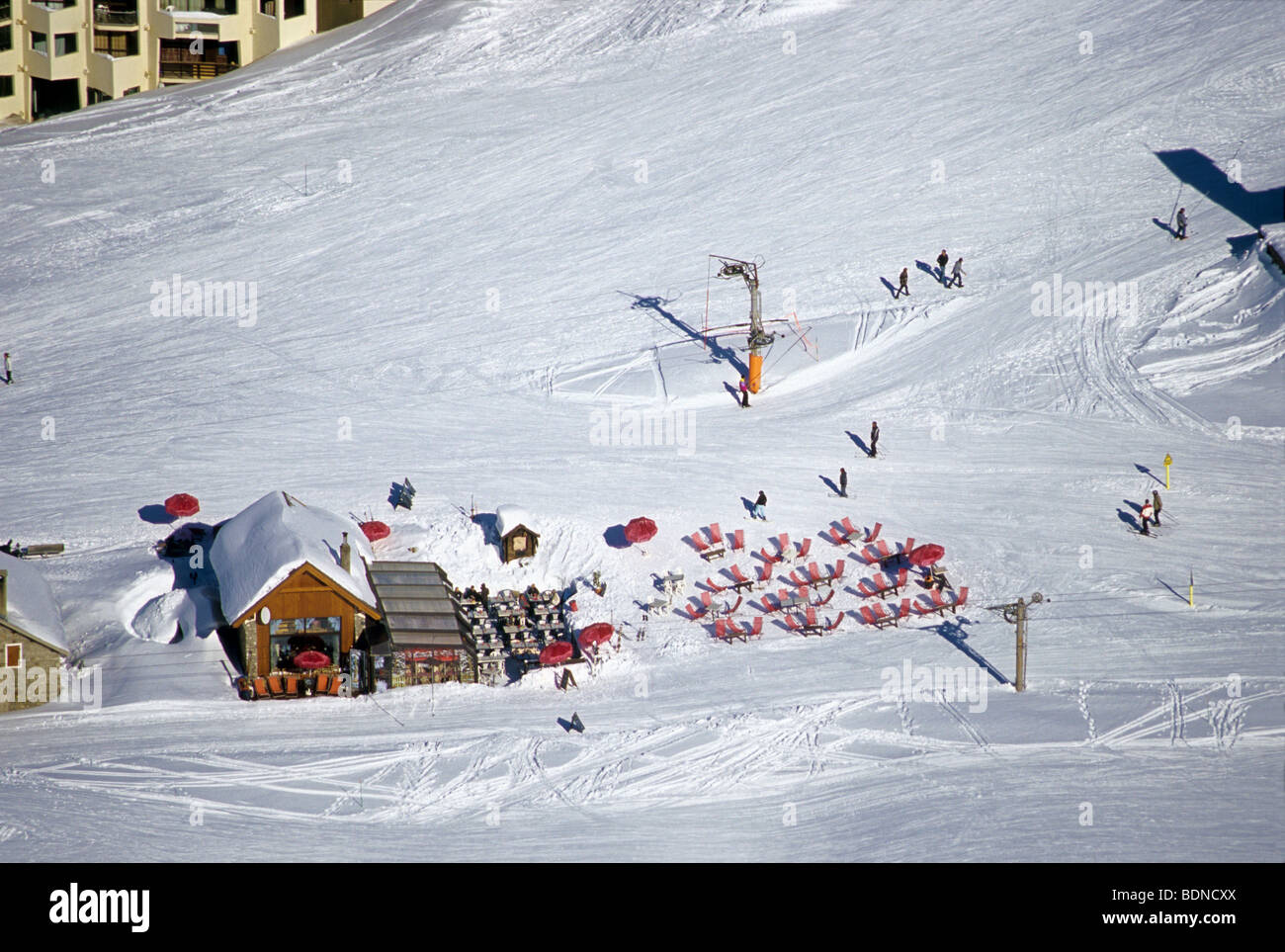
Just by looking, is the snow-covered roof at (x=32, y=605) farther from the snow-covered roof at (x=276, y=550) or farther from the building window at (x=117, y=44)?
the building window at (x=117, y=44)

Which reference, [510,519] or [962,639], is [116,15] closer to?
[510,519]

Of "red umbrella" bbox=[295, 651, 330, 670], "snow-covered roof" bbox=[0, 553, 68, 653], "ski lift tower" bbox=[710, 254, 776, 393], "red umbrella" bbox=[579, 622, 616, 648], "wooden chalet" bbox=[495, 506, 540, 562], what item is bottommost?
"red umbrella" bbox=[295, 651, 330, 670]

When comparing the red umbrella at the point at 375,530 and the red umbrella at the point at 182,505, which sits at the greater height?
the red umbrella at the point at 182,505

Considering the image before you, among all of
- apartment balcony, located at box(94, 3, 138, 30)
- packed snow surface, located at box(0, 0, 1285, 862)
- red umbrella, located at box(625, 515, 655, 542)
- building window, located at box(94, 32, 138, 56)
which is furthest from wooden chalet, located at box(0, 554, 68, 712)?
building window, located at box(94, 32, 138, 56)

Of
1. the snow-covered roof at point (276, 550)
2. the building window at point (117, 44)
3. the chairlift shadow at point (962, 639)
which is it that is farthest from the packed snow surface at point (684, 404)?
the building window at point (117, 44)

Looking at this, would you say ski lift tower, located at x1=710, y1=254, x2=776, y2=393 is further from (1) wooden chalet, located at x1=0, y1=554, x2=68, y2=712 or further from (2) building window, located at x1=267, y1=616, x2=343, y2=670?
(1) wooden chalet, located at x1=0, y1=554, x2=68, y2=712

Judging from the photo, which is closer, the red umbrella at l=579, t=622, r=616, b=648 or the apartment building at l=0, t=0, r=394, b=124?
the red umbrella at l=579, t=622, r=616, b=648

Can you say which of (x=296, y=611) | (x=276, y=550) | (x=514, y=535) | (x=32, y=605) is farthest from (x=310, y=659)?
(x=514, y=535)
